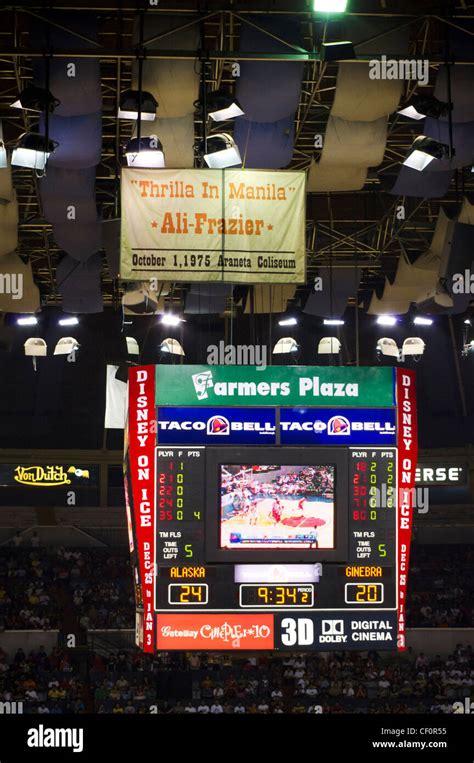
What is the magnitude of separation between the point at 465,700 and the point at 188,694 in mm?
6213

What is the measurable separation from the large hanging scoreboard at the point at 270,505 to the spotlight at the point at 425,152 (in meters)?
2.92

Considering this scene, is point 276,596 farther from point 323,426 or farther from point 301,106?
point 301,106

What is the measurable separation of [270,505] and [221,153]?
4.57 metres

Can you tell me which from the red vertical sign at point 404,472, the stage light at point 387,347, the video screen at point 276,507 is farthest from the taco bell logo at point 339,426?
the stage light at point 387,347

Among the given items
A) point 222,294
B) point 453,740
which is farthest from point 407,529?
point 222,294

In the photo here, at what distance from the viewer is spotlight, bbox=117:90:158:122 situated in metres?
15.8

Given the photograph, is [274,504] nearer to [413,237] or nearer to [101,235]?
[101,235]

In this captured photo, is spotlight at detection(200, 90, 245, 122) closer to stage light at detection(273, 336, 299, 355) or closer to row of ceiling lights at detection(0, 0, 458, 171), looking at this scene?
row of ceiling lights at detection(0, 0, 458, 171)

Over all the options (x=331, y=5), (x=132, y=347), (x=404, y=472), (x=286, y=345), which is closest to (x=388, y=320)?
(x=286, y=345)

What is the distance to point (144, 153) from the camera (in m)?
15.9

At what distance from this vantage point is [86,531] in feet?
125

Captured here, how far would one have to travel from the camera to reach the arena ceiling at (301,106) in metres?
15.9

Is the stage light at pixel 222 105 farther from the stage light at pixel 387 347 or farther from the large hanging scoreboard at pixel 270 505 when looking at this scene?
the stage light at pixel 387 347

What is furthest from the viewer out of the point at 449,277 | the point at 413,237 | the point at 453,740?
the point at 413,237
